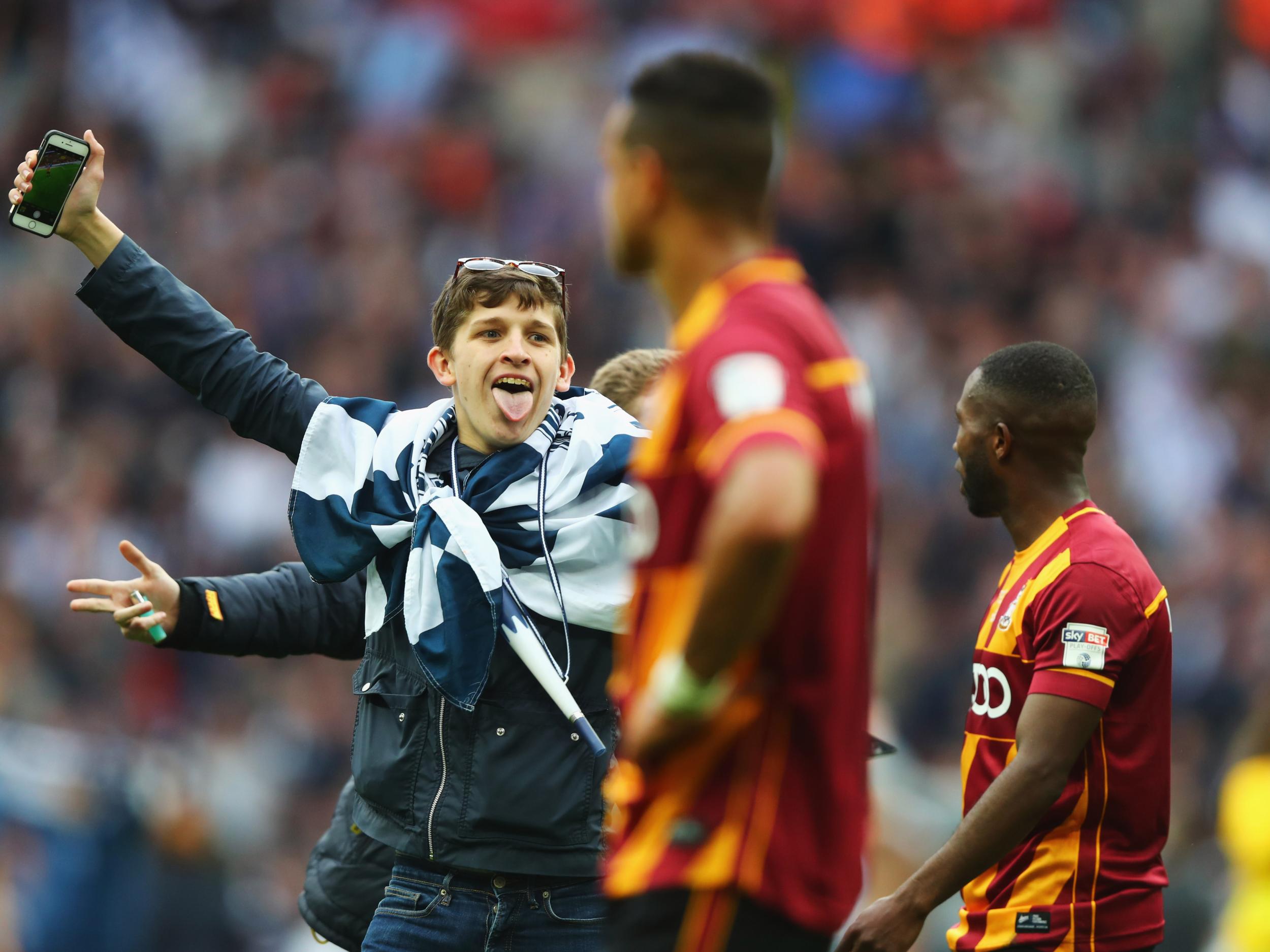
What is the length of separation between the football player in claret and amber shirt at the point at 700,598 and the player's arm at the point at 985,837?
3.07 feet

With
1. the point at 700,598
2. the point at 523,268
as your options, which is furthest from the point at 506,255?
the point at 700,598

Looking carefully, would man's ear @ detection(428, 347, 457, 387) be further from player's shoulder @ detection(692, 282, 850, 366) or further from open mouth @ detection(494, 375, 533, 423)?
player's shoulder @ detection(692, 282, 850, 366)

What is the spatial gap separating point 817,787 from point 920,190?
1054 cm

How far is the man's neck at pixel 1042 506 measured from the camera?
3949mm

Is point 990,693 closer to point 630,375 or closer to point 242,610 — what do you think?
point 630,375

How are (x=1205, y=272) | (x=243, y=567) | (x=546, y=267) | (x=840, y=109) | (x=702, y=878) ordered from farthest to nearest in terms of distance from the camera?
(x=840, y=109), (x=1205, y=272), (x=243, y=567), (x=546, y=267), (x=702, y=878)

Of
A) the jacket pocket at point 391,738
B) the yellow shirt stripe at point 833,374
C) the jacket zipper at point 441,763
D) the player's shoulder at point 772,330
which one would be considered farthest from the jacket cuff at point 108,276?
the yellow shirt stripe at point 833,374

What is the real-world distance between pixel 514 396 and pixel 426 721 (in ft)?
2.68

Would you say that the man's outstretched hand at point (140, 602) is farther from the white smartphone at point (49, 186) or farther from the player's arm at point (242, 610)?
the white smartphone at point (49, 186)

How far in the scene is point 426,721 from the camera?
154 inches

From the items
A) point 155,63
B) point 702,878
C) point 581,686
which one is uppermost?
point 155,63

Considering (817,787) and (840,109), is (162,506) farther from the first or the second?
(817,787)

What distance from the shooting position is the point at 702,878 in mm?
2545

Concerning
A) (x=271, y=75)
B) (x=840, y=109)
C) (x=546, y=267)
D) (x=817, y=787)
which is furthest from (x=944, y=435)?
(x=817, y=787)
